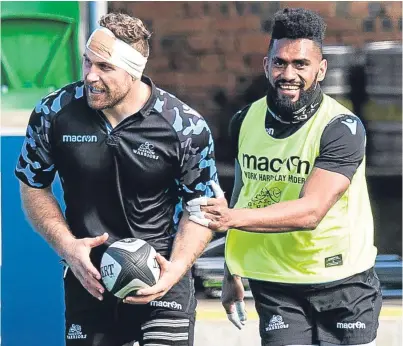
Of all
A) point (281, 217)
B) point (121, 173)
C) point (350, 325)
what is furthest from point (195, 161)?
point (350, 325)

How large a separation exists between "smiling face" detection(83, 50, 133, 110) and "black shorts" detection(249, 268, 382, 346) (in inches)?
41.6

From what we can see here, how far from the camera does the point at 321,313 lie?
4891 millimetres

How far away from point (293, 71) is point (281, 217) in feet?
2.07

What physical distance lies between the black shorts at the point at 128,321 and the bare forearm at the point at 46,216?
234 millimetres

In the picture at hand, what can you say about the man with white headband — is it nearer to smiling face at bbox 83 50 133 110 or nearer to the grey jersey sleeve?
smiling face at bbox 83 50 133 110

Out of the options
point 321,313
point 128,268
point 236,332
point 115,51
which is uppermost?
point 115,51

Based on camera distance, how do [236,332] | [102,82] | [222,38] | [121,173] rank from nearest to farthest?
[102,82], [121,173], [236,332], [222,38]

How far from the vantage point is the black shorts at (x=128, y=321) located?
15.8ft

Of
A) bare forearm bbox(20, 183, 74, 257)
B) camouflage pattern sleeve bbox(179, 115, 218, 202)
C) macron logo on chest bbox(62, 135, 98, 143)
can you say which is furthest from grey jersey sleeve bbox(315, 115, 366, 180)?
bare forearm bbox(20, 183, 74, 257)

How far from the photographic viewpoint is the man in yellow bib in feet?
15.8

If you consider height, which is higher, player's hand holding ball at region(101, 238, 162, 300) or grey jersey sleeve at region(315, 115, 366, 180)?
grey jersey sleeve at region(315, 115, 366, 180)

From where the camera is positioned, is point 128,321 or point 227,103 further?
point 227,103

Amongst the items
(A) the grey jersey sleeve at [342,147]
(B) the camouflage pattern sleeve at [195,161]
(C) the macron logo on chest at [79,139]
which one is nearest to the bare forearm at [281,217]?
(A) the grey jersey sleeve at [342,147]

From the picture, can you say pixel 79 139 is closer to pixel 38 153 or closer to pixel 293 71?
pixel 38 153
